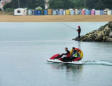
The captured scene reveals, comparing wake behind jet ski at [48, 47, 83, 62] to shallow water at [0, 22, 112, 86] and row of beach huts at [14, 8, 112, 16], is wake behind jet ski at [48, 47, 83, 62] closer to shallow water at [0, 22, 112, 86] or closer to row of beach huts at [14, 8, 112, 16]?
shallow water at [0, 22, 112, 86]

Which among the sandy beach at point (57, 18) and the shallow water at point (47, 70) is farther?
the sandy beach at point (57, 18)

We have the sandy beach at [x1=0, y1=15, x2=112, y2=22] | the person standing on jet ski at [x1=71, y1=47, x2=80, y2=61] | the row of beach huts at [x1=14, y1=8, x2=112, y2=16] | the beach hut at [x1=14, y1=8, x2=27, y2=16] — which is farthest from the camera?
the beach hut at [x1=14, y1=8, x2=27, y2=16]

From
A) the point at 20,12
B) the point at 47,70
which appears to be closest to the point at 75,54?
the point at 47,70

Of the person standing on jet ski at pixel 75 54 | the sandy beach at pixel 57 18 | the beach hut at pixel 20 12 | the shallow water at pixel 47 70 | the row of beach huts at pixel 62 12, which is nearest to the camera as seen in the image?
the shallow water at pixel 47 70

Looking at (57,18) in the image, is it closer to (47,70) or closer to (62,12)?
(62,12)

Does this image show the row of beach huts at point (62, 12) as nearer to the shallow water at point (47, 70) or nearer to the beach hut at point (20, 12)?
the beach hut at point (20, 12)

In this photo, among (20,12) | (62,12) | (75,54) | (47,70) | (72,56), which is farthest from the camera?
(20,12)

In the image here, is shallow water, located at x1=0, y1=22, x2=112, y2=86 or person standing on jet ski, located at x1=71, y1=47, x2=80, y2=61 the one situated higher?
person standing on jet ski, located at x1=71, y1=47, x2=80, y2=61

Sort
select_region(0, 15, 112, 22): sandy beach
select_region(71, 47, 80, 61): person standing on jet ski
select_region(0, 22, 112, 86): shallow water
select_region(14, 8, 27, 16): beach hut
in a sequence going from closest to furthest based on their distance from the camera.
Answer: select_region(0, 22, 112, 86): shallow water, select_region(71, 47, 80, 61): person standing on jet ski, select_region(0, 15, 112, 22): sandy beach, select_region(14, 8, 27, 16): beach hut

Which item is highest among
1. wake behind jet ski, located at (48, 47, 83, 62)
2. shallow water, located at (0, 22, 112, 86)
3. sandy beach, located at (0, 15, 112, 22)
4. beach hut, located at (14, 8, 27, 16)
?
wake behind jet ski, located at (48, 47, 83, 62)

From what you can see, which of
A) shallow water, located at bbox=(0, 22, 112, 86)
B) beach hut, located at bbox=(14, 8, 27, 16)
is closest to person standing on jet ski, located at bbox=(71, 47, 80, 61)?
shallow water, located at bbox=(0, 22, 112, 86)

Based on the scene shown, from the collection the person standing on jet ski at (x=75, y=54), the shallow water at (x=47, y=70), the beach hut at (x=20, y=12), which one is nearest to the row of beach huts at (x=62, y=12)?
the beach hut at (x=20, y=12)

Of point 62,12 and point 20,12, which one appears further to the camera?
point 20,12

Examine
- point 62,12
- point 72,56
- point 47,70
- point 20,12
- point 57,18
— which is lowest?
point 57,18
